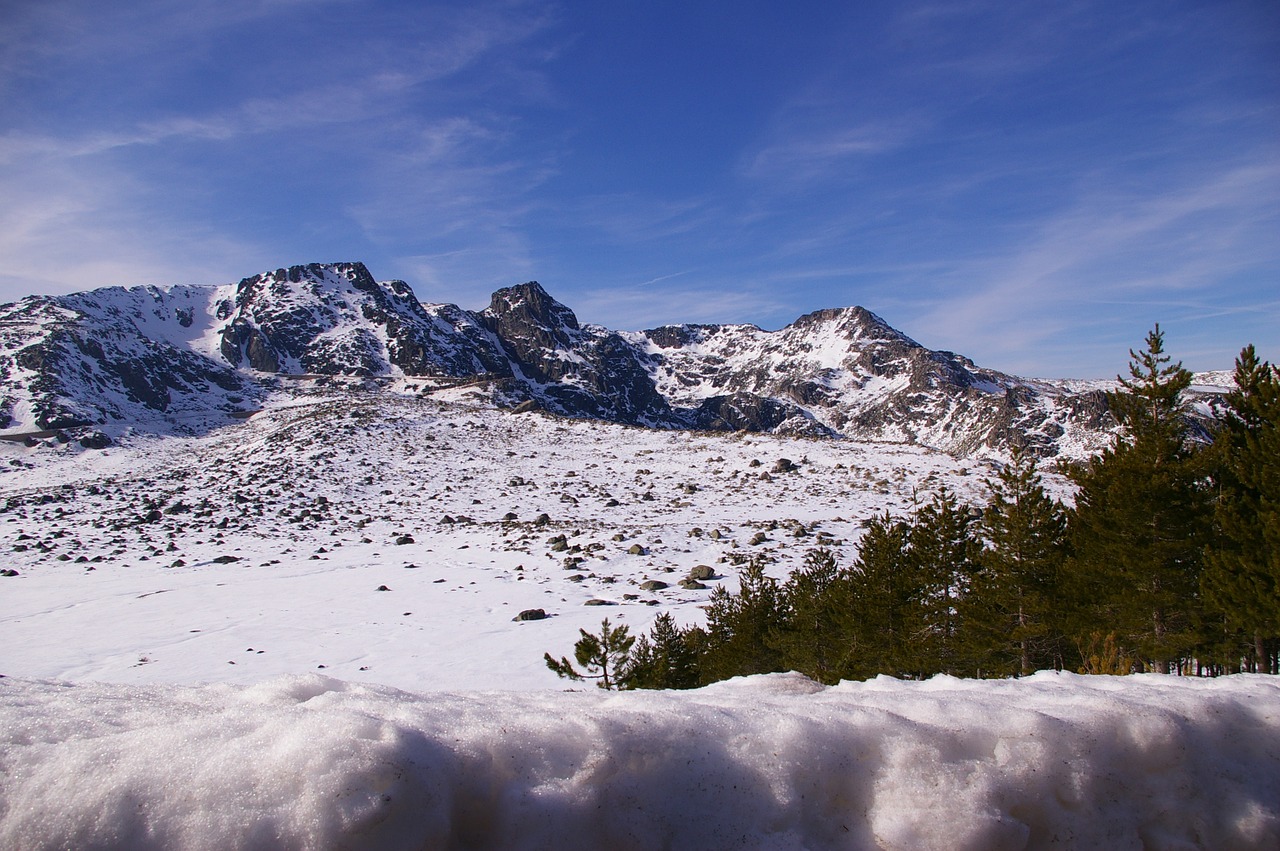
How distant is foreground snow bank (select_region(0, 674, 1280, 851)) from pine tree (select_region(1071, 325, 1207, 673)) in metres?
15.3

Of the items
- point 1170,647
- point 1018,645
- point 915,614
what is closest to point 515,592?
point 915,614

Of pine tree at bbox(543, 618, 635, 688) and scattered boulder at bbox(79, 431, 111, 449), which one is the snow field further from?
scattered boulder at bbox(79, 431, 111, 449)

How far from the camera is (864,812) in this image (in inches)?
108

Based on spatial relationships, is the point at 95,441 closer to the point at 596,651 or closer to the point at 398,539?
the point at 398,539

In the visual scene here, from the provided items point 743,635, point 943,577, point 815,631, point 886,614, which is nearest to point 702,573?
point 743,635

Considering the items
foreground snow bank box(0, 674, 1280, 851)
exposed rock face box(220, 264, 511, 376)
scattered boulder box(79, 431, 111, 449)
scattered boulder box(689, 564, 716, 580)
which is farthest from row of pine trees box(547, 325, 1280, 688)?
exposed rock face box(220, 264, 511, 376)

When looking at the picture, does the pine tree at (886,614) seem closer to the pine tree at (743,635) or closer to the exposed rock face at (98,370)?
the pine tree at (743,635)

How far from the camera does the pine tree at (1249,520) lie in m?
13.3

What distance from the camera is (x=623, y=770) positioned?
2.67m

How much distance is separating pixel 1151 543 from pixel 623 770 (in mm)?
18913

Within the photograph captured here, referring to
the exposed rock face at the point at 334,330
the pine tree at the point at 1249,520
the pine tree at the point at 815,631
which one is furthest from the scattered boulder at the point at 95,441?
the pine tree at the point at 1249,520

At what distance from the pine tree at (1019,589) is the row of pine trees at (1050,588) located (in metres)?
0.05

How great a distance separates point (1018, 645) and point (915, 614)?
10.6ft

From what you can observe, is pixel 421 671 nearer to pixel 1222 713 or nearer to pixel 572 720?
pixel 572 720
